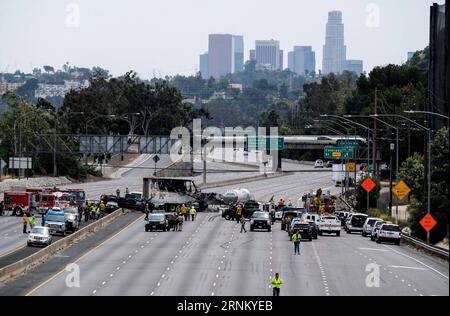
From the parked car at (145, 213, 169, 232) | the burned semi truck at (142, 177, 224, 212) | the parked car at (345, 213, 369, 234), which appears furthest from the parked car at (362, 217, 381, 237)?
the burned semi truck at (142, 177, 224, 212)

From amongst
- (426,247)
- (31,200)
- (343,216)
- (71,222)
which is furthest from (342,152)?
(426,247)

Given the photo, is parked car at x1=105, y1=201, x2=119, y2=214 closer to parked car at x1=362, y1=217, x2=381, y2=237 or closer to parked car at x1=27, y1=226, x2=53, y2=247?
parked car at x1=362, y1=217, x2=381, y2=237

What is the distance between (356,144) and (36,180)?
131 ft

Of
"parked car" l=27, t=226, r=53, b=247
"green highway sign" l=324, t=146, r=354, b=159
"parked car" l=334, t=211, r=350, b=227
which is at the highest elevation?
"green highway sign" l=324, t=146, r=354, b=159

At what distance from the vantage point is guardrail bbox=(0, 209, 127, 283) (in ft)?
183

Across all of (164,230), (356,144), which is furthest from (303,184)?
(164,230)

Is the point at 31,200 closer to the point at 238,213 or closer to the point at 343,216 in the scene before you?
the point at 238,213

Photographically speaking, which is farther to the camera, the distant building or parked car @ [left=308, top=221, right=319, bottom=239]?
the distant building

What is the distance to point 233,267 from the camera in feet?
198

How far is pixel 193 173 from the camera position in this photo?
183m

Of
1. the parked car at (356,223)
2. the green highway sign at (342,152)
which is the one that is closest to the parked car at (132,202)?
the parked car at (356,223)

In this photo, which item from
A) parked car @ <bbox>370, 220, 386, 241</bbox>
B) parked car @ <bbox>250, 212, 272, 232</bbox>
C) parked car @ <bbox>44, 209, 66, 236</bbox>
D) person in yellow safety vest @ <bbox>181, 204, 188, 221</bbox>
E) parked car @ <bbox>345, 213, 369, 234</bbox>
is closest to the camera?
parked car @ <bbox>44, 209, 66, 236</bbox>

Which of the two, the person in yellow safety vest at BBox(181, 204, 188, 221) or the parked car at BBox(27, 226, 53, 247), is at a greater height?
the parked car at BBox(27, 226, 53, 247)

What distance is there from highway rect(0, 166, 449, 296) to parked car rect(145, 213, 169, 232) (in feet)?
3.99
